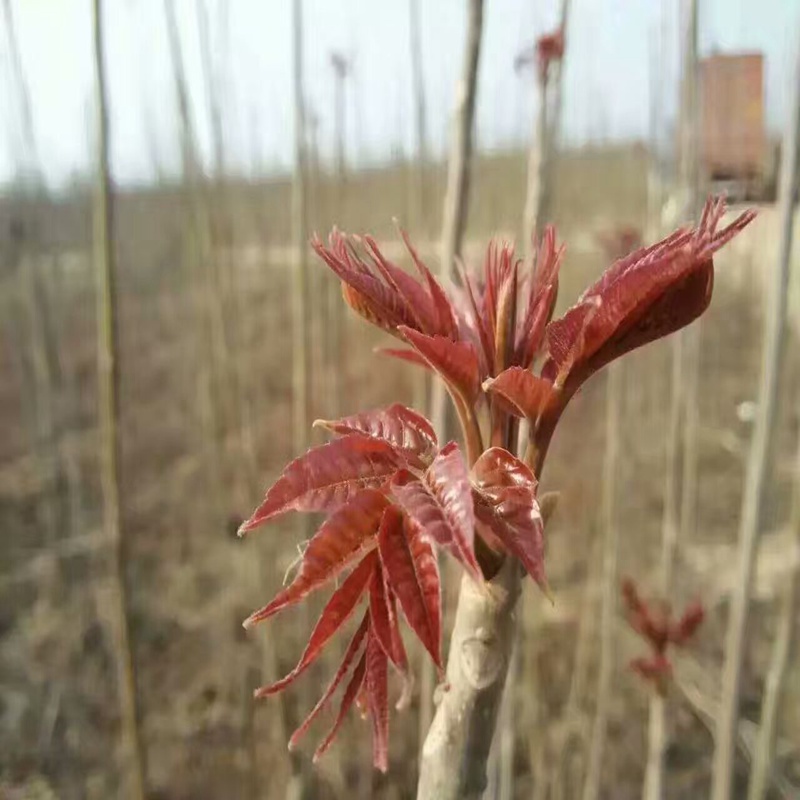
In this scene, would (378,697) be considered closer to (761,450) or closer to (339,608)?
(339,608)

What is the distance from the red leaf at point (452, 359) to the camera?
26cm

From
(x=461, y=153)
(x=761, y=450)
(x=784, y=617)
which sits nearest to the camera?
(x=461, y=153)

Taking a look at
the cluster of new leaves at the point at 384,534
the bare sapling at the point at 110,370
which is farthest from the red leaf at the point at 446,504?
the bare sapling at the point at 110,370

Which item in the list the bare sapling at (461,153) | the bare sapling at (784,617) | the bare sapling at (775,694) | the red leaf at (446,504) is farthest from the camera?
the bare sapling at (775,694)

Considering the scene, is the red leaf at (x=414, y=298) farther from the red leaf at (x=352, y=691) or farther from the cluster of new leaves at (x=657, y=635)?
the cluster of new leaves at (x=657, y=635)

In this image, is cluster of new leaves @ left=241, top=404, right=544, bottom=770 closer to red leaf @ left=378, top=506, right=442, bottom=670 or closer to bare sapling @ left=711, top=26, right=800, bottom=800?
red leaf @ left=378, top=506, right=442, bottom=670

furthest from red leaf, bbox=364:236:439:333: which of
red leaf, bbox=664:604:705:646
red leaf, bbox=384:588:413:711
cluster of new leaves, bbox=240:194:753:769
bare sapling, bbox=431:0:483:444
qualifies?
red leaf, bbox=664:604:705:646

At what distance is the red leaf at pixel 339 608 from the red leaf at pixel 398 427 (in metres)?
0.05

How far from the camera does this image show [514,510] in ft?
0.78

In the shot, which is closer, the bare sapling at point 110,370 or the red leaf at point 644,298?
the red leaf at point 644,298

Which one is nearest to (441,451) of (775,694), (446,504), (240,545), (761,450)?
(446,504)

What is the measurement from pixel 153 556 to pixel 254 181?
161cm

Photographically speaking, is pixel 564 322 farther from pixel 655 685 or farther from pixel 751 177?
pixel 751 177

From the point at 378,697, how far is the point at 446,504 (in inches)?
2.6
